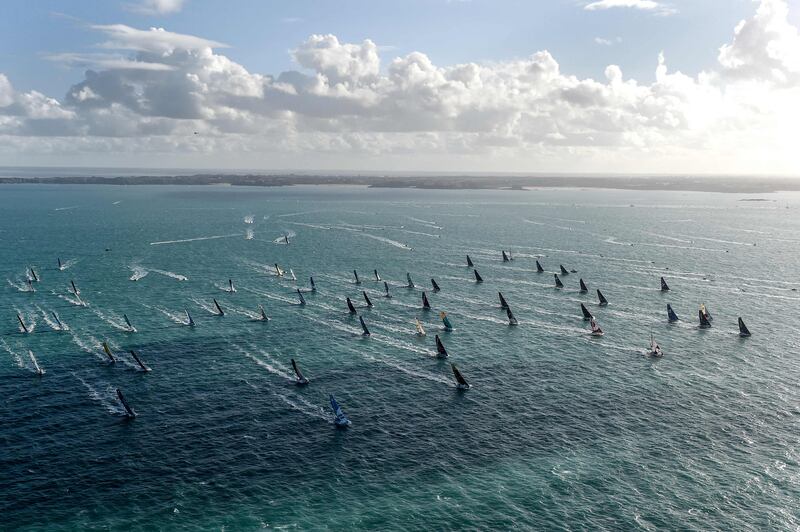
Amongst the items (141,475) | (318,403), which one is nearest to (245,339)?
(318,403)

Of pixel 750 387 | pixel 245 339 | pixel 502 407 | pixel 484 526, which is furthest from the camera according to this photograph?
pixel 245 339

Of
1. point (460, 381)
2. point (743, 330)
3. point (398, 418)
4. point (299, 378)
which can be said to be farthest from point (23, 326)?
point (743, 330)

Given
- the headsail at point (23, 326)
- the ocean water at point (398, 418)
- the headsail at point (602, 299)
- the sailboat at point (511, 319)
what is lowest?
the ocean water at point (398, 418)

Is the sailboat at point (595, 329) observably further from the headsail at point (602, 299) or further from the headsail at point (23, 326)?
the headsail at point (23, 326)

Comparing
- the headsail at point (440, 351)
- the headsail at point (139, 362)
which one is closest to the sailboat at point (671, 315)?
the headsail at point (440, 351)

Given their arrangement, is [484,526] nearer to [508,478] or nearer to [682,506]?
[508,478]

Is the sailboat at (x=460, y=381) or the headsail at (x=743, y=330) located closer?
A: the sailboat at (x=460, y=381)

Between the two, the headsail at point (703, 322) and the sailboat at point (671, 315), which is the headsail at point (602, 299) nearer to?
the sailboat at point (671, 315)

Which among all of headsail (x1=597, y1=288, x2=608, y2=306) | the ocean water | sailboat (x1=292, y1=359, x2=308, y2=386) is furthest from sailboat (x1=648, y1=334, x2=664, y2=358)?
sailboat (x1=292, y1=359, x2=308, y2=386)

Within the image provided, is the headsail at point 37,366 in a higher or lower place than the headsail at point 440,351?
lower

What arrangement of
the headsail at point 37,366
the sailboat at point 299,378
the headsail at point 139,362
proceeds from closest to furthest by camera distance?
the sailboat at point 299,378
the headsail at point 37,366
the headsail at point 139,362

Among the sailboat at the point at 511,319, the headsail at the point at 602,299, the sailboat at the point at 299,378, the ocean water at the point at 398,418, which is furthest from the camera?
the headsail at the point at 602,299
